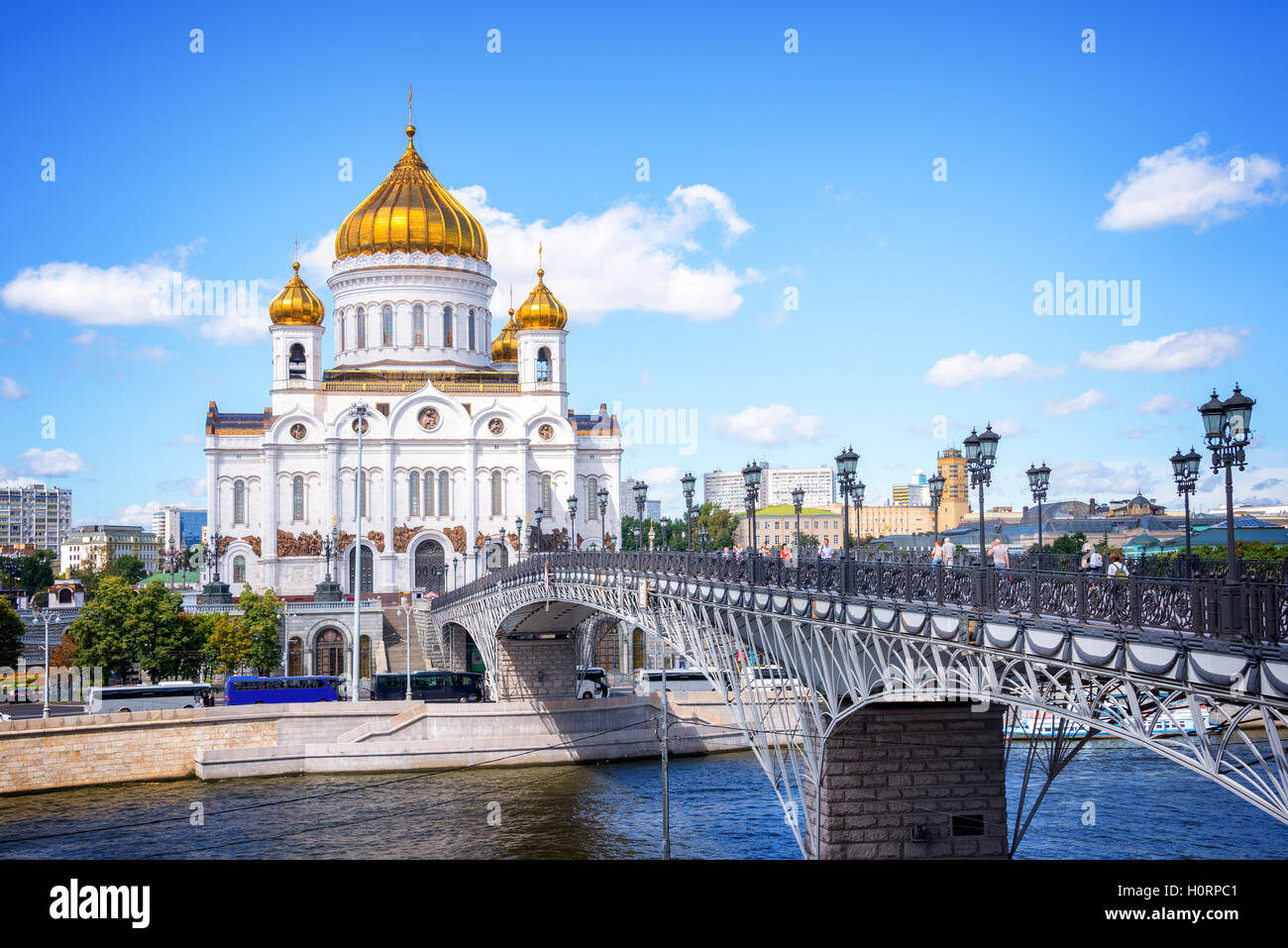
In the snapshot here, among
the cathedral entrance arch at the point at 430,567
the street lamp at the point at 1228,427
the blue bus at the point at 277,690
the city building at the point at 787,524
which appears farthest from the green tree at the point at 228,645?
the city building at the point at 787,524

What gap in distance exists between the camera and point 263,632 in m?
42.0

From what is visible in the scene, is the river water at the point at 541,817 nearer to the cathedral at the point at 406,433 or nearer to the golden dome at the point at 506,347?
the cathedral at the point at 406,433

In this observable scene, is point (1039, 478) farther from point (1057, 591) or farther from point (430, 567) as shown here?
point (430, 567)

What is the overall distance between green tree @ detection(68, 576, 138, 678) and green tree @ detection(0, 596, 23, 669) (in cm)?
187

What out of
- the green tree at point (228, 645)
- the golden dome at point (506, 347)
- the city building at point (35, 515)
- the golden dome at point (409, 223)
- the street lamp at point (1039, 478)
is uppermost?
the golden dome at point (409, 223)

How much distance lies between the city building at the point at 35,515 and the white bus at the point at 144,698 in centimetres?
10789

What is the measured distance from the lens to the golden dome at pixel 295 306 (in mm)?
55156

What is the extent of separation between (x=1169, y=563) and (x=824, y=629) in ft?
13.7

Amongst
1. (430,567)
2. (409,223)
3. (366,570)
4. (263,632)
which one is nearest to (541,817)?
(263,632)

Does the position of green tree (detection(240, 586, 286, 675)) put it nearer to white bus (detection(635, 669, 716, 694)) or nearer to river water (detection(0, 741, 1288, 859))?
river water (detection(0, 741, 1288, 859))

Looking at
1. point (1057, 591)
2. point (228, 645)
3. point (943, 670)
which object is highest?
point (1057, 591)

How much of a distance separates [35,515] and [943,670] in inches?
5681
